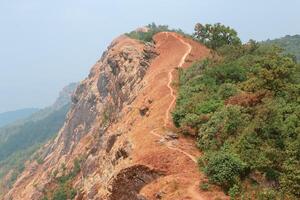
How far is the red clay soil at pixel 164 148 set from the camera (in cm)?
2467

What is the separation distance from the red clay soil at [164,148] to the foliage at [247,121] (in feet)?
2.99

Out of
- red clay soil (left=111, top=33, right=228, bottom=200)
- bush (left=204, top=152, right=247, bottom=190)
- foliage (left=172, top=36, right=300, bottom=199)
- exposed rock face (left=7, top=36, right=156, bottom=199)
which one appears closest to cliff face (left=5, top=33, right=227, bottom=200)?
red clay soil (left=111, top=33, right=228, bottom=200)

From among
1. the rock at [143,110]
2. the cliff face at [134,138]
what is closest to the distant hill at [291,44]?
the cliff face at [134,138]

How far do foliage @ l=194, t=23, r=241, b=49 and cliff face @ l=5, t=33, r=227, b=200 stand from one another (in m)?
1.50

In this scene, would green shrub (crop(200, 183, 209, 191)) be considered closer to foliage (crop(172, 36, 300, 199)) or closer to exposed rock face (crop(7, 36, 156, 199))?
foliage (crop(172, 36, 300, 199))

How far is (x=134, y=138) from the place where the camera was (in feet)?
113

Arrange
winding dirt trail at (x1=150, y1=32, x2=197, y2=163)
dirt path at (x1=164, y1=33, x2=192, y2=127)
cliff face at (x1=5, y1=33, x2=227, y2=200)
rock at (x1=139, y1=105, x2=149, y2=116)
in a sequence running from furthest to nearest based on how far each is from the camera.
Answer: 1. rock at (x1=139, y1=105, x2=149, y2=116)
2. dirt path at (x1=164, y1=33, x2=192, y2=127)
3. winding dirt trail at (x1=150, y1=32, x2=197, y2=163)
4. cliff face at (x1=5, y1=33, x2=227, y2=200)

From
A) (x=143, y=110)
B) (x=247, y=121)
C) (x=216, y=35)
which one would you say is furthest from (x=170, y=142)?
(x=216, y=35)

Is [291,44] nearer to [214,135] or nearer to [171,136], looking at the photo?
[171,136]

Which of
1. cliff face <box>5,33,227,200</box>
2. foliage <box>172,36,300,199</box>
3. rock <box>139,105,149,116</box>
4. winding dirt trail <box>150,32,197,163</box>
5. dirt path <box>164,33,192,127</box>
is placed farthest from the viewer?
rock <box>139,105,149,116</box>

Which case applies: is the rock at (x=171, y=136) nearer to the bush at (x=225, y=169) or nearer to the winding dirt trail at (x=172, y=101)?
the winding dirt trail at (x=172, y=101)

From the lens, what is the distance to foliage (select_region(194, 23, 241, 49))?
5938cm

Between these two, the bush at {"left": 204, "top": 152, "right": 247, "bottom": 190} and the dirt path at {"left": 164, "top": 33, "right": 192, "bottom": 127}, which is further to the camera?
the dirt path at {"left": 164, "top": 33, "right": 192, "bottom": 127}

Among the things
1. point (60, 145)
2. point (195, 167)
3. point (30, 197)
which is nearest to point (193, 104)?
point (195, 167)
